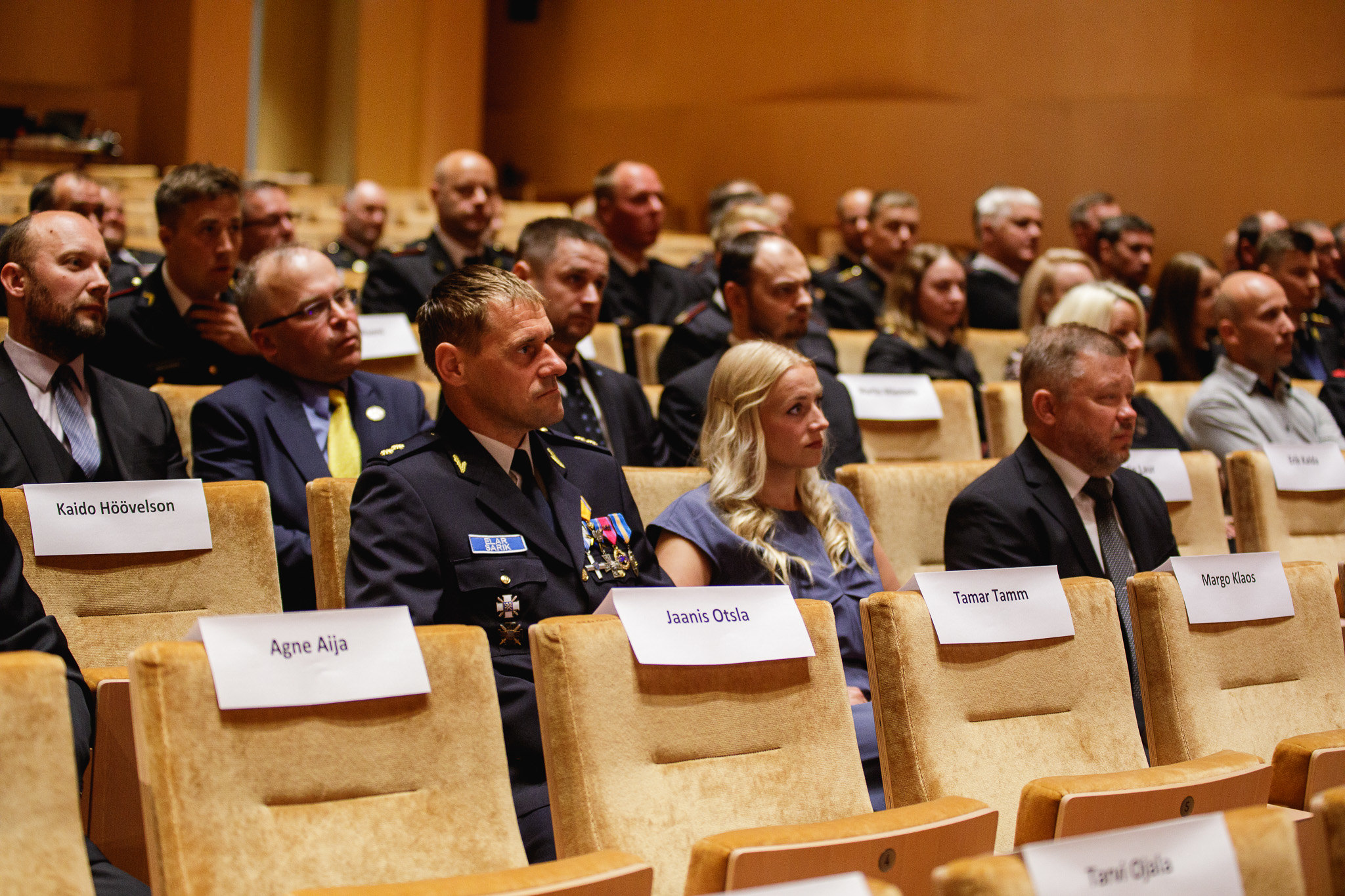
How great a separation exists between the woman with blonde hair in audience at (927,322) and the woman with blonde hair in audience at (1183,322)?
2.56 ft

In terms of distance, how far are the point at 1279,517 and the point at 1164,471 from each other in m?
0.27

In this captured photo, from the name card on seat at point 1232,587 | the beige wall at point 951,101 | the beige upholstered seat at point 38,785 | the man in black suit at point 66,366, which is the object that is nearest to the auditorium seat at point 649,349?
the man in black suit at point 66,366

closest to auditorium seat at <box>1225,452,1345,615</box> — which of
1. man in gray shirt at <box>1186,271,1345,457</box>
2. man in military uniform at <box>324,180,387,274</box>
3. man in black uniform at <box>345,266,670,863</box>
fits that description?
man in gray shirt at <box>1186,271,1345,457</box>

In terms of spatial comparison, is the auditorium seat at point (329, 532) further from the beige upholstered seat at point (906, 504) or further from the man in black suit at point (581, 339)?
the beige upholstered seat at point (906, 504)

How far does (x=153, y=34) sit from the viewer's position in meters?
9.90

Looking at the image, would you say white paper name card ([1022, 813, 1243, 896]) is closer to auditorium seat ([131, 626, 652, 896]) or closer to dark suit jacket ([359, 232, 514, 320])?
auditorium seat ([131, 626, 652, 896])

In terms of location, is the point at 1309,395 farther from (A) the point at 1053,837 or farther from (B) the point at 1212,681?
(A) the point at 1053,837

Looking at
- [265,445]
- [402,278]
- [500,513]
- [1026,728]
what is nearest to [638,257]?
[402,278]

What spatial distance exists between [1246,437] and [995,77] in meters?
5.53

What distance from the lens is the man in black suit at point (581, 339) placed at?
9.45ft

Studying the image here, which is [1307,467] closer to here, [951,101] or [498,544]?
[498,544]

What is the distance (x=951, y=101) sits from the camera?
28.5ft

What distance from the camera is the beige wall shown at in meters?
7.41

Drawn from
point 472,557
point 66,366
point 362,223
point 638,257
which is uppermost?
point 362,223
